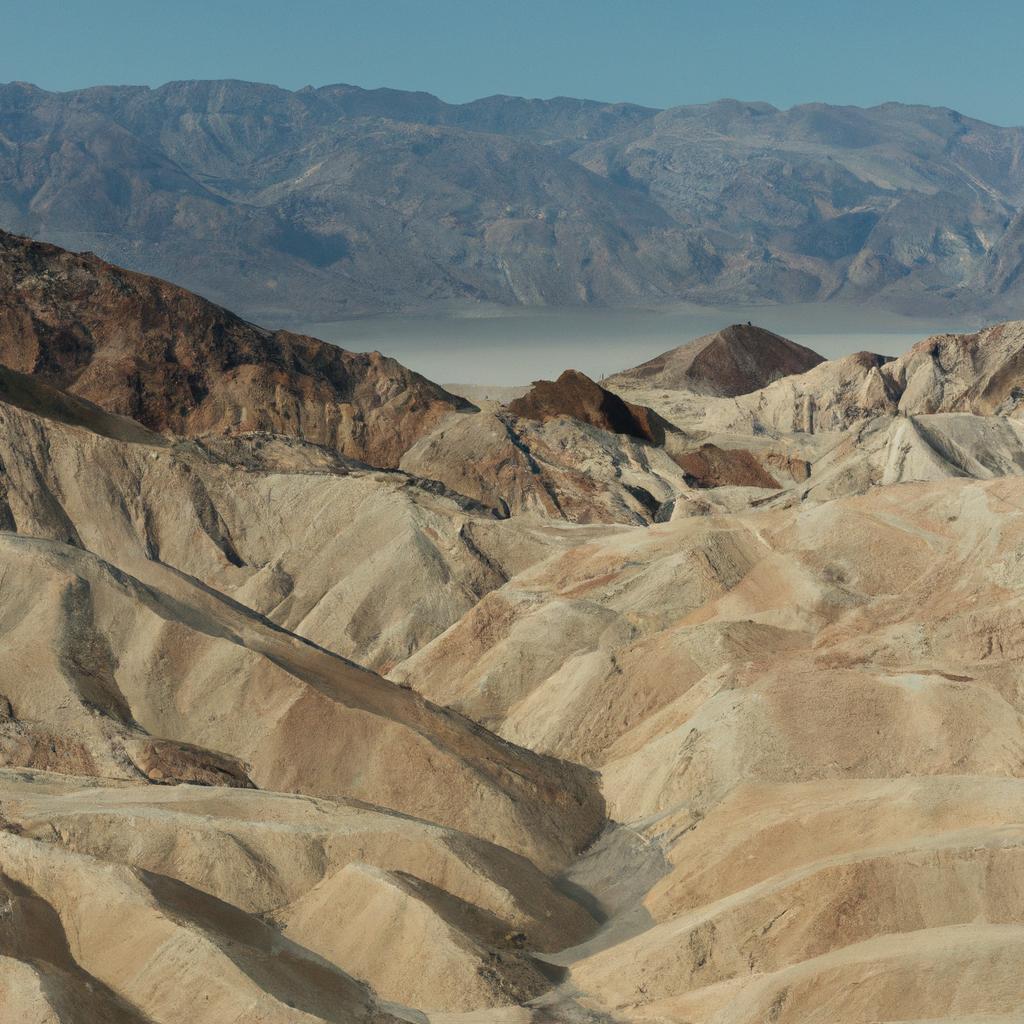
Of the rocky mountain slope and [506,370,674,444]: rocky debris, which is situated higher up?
[506,370,674,444]: rocky debris

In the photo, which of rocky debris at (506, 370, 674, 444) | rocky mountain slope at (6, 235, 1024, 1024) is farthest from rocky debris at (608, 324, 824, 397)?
rocky mountain slope at (6, 235, 1024, 1024)

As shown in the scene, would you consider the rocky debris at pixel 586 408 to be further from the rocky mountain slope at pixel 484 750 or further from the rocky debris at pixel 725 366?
the rocky debris at pixel 725 366

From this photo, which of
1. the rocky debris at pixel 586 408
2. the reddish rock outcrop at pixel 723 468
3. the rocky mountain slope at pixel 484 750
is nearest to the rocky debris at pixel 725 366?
the rocky debris at pixel 586 408

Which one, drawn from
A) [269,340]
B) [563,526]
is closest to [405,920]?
→ [563,526]

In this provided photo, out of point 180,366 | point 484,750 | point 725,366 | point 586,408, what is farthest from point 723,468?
point 725,366

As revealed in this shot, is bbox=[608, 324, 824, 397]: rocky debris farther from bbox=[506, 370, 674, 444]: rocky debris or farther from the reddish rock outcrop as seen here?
the reddish rock outcrop

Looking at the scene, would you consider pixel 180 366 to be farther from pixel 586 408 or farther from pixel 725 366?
pixel 725 366
